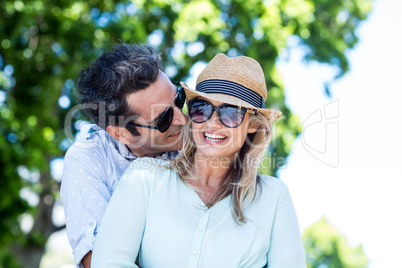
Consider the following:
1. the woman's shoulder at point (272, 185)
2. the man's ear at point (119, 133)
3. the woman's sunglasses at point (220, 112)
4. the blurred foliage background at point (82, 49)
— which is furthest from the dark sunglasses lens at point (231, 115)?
the blurred foliage background at point (82, 49)

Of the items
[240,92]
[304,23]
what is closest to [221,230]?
[240,92]

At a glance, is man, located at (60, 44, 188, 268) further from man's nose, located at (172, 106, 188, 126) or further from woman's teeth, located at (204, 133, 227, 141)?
woman's teeth, located at (204, 133, 227, 141)

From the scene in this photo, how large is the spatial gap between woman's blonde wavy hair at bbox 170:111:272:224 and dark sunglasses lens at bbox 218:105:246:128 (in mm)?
130

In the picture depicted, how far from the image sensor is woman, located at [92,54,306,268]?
7.71 ft

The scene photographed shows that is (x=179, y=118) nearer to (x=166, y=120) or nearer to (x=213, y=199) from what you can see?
(x=166, y=120)

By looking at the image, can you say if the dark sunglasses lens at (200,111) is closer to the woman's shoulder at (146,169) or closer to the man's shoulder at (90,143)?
the woman's shoulder at (146,169)

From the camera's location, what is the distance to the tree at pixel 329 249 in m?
27.4

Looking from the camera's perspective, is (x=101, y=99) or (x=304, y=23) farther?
(x=304, y=23)

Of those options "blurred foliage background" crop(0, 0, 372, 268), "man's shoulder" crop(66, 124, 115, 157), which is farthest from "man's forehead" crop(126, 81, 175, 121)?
"blurred foliage background" crop(0, 0, 372, 268)

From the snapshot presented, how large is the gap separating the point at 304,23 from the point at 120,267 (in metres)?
8.77

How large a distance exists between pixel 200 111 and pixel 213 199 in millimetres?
450

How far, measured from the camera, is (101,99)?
317cm

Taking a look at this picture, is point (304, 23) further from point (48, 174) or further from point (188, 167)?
point (188, 167)

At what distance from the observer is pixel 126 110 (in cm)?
323
